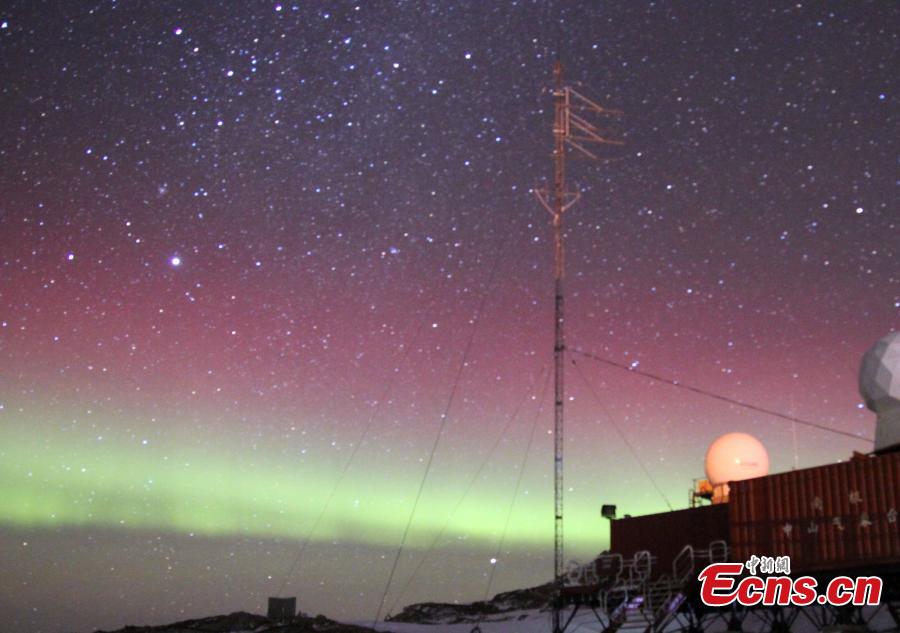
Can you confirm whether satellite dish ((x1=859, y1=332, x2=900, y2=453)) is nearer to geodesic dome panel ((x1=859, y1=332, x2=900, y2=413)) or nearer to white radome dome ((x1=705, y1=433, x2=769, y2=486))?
geodesic dome panel ((x1=859, y1=332, x2=900, y2=413))

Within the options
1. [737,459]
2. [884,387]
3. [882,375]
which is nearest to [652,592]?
[737,459]

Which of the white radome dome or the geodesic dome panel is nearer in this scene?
the geodesic dome panel

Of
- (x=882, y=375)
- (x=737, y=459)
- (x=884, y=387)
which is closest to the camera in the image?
(x=884, y=387)

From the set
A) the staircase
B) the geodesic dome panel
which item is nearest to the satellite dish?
the geodesic dome panel

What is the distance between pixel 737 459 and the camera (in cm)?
3950

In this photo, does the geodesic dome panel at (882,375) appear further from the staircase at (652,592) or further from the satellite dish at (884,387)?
the staircase at (652,592)

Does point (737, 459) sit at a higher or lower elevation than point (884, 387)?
lower

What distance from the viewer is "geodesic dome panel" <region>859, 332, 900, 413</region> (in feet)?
109

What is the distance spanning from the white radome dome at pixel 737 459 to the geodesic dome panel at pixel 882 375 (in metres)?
6.07

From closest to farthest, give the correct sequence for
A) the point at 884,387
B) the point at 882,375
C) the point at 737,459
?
the point at 884,387 < the point at 882,375 < the point at 737,459

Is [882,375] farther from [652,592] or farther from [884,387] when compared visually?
[652,592]

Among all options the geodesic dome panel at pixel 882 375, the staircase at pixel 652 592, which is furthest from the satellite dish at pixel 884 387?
the staircase at pixel 652 592

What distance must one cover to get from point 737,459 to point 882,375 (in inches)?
302

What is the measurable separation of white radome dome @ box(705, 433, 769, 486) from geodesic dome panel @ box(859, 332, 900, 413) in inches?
239
